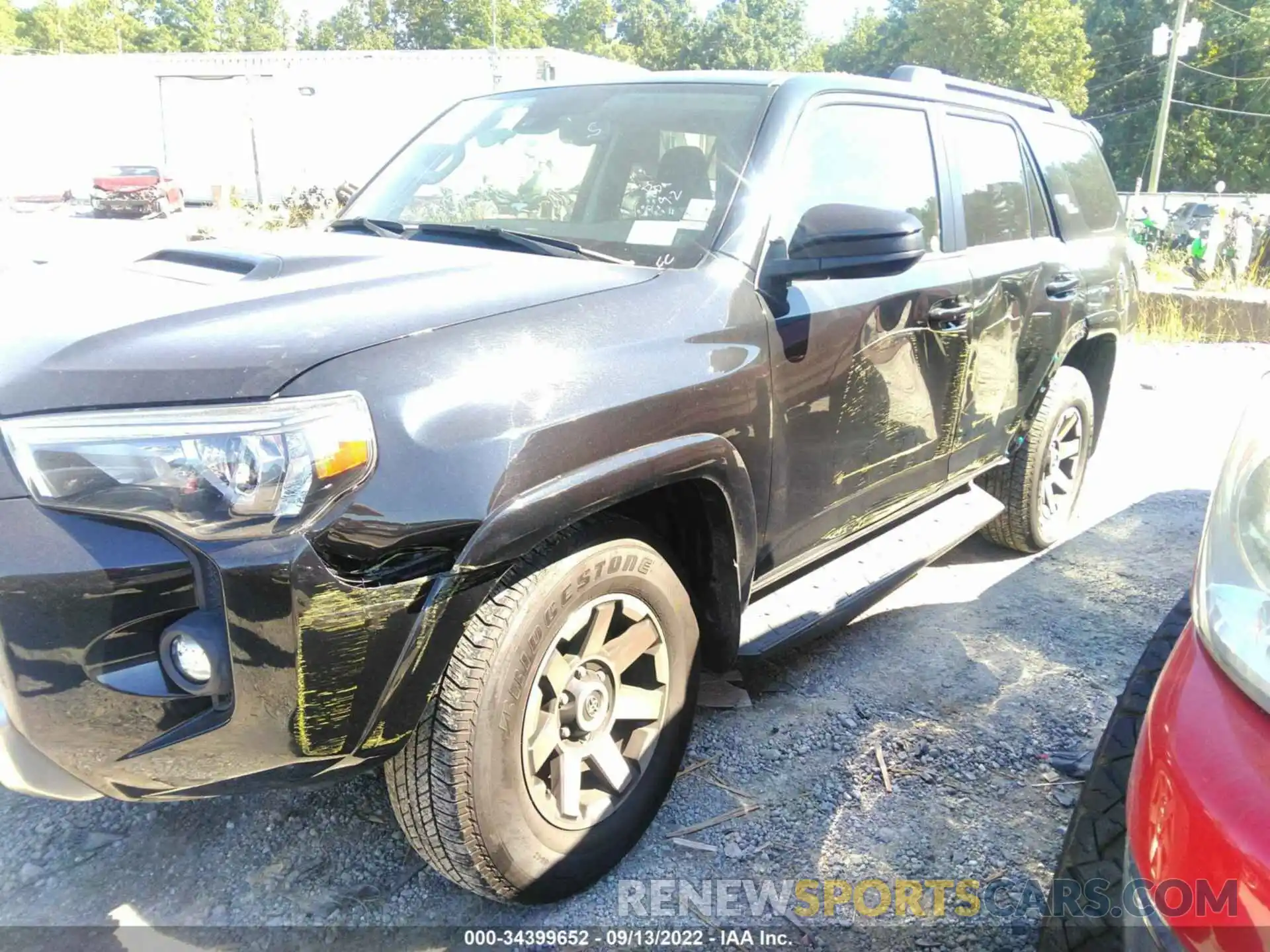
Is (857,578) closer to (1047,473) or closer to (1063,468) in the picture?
(1047,473)

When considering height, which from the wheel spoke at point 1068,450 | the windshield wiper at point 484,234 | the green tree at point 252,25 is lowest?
the wheel spoke at point 1068,450

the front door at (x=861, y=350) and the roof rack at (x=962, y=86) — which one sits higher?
the roof rack at (x=962, y=86)

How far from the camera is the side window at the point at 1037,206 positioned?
389 centimetres

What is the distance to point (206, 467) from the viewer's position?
157cm

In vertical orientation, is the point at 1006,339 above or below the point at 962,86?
below

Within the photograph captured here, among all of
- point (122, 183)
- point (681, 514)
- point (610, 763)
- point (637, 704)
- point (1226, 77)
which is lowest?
point (610, 763)

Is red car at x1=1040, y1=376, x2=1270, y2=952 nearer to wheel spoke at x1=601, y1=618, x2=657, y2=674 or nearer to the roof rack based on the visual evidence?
wheel spoke at x1=601, y1=618, x2=657, y2=674

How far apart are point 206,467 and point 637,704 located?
1.18 metres

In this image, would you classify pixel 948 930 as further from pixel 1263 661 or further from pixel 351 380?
pixel 351 380

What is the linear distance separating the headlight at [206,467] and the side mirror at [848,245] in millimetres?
1283

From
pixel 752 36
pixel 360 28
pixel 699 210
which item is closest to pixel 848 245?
pixel 699 210

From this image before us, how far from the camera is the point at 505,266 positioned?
226cm

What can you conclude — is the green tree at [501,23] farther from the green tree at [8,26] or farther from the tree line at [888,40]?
the green tree at [8,26]

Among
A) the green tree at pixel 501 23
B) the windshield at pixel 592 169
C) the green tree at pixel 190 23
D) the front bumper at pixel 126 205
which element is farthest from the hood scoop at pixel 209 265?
the green tree at pixel 190 23
